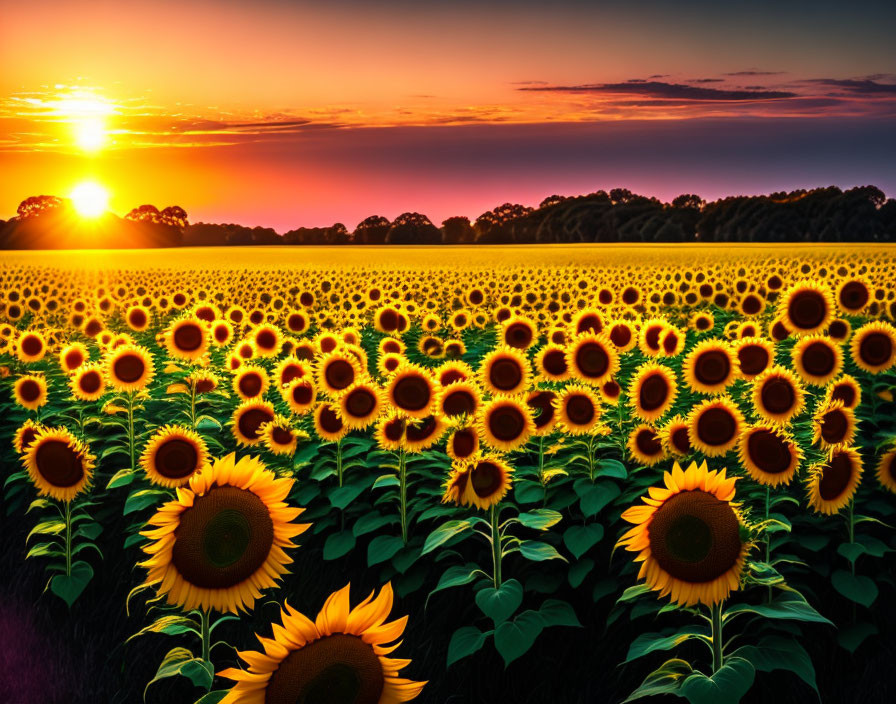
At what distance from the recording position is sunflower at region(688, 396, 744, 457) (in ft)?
17.2

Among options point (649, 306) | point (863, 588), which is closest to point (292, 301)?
point (649, 306)

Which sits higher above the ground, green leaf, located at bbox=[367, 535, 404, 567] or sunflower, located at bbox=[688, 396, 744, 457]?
sunflower, located at bbox=[688, 396, 744, 457]

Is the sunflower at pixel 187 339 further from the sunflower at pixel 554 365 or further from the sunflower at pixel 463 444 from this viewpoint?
the sunflower at pixel 463 444

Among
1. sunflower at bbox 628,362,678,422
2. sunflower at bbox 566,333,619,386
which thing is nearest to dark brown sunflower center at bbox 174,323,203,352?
sunflower at bbox 566,333,619,386

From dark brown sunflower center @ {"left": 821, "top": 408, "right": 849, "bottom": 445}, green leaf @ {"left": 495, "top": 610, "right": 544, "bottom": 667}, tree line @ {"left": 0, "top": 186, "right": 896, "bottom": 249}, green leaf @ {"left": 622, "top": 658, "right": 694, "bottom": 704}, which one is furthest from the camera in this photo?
tree line @ {"left": 0, "top": 186, "right": 896, "bottom": 249}

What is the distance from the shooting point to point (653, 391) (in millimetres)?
6301

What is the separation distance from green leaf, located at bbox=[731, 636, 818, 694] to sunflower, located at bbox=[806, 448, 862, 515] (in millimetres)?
903

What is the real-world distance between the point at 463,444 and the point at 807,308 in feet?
15.9

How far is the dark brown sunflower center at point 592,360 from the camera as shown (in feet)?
22.7

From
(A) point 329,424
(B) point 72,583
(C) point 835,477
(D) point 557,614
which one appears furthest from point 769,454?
(B) point 72,583

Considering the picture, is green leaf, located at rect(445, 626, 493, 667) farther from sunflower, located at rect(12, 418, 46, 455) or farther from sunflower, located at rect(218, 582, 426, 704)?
sunflower, located at rect(12, 418, 46, 455)

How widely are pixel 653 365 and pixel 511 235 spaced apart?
7669cm

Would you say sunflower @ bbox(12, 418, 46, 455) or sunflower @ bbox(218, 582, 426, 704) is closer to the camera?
sunflower @ bbox(218, 582, 426, 704)

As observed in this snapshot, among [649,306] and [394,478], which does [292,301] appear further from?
[394,478]
